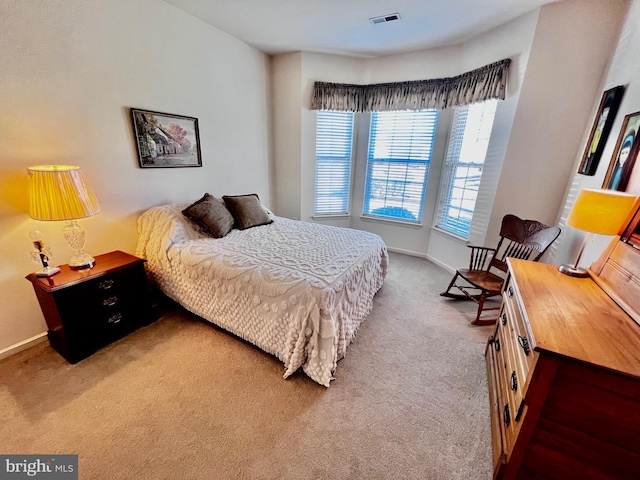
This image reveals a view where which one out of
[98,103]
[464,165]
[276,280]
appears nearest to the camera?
[276,280]

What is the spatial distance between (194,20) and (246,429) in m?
3.52

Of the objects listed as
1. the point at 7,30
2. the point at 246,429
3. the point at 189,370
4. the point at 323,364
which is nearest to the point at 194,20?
the point at 7,30

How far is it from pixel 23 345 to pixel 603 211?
3.84 m

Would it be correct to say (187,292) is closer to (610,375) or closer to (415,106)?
(610,375)

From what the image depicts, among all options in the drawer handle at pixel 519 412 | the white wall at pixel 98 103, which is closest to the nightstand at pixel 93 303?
the white wall at pixel 98 103

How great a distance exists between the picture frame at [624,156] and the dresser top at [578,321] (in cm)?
67

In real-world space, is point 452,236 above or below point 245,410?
above

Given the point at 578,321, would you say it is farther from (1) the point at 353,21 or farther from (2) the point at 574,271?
(1) the point at 353,21

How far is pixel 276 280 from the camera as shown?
5.80 ft

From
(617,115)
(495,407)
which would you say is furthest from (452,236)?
(495,407)

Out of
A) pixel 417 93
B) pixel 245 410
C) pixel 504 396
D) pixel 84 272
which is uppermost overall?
pixel 417 93

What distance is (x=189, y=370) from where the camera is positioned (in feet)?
5.94

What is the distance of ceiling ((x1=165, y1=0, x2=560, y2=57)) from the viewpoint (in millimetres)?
2273

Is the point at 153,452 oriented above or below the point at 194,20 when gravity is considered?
below
